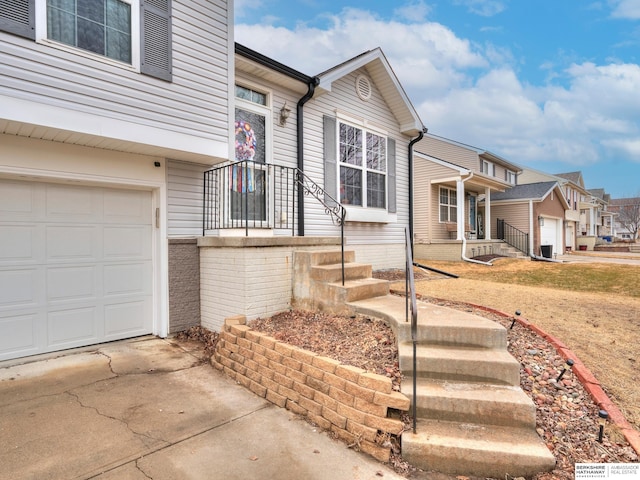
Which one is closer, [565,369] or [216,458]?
[216,458]

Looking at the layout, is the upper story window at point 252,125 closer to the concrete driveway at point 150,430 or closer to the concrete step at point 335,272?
the concrete step at point 335,272

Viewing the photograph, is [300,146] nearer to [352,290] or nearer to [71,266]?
[352,290]

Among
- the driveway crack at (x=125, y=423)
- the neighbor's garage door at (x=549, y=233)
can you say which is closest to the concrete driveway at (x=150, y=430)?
the driveway crack at (x=125, y=423)

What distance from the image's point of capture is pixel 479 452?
2252mm

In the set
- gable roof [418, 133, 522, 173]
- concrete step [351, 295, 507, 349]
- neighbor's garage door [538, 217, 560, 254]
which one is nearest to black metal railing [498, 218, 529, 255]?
neighbor's garage door [538, 217, 560, 254]

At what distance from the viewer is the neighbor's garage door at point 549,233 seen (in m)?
19.4

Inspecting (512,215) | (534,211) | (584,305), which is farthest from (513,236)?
(584,305)

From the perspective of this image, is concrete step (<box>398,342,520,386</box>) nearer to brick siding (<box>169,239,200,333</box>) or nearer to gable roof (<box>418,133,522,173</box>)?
brick siding (<box>169,239,200,333</box>)

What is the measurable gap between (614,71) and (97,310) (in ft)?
133

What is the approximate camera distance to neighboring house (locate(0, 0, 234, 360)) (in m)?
3.68

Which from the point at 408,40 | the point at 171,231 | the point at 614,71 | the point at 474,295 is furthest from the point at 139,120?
the point at 614,71

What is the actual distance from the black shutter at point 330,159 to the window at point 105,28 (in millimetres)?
3604

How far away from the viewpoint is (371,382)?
2.62 metres

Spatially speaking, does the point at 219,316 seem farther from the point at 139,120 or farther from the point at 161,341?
the point at 139,120
